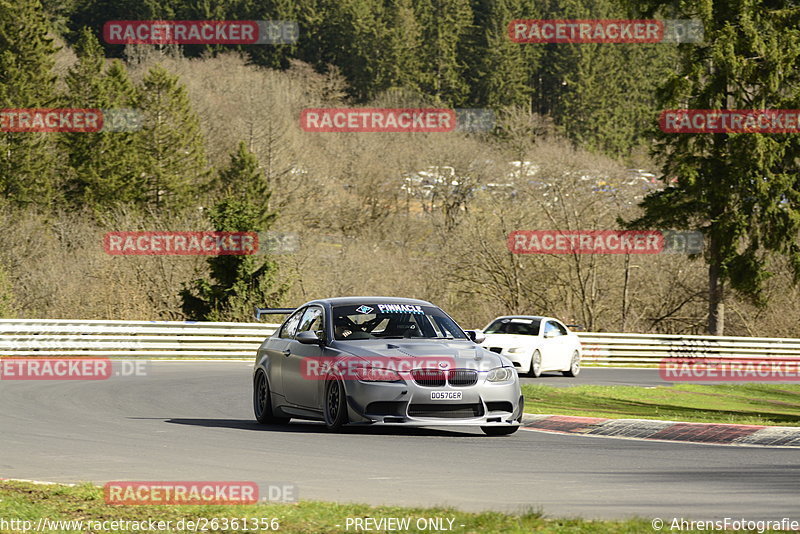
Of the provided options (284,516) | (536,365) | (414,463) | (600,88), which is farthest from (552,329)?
(600,88)

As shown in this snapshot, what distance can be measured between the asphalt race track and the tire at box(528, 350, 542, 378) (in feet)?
42.7

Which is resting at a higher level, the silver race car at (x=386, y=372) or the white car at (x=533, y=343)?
the silver race car at (x=386, y=372)

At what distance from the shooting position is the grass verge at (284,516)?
7.83 meters

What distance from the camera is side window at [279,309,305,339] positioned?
52.3 feet

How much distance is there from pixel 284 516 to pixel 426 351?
584 centimetres

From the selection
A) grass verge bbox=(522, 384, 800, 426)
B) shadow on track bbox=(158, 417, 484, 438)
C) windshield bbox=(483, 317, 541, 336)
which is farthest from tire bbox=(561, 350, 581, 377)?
shadow on track bbox=(158, 417, 484, 438)

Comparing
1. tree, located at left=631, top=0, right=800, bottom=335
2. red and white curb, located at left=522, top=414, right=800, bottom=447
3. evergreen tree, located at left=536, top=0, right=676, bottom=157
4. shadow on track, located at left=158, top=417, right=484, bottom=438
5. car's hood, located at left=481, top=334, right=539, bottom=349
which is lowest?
car's hood, located at left=481, top=334, right=539, bottom=349

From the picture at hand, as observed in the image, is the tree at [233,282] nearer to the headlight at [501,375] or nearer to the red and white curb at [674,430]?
the red and white curb at [674,430]

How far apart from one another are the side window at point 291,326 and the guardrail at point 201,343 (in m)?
17.0

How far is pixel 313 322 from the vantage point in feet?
51.0

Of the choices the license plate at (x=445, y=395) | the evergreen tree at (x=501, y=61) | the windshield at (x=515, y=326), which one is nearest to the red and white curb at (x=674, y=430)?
the license plate at (x=445, y=395)

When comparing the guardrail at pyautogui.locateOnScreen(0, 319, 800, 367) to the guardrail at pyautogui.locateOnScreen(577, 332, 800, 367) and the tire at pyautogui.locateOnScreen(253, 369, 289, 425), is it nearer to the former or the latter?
the guardrail at pyautogui.locateOnScreen(577, 332, 800, 367)

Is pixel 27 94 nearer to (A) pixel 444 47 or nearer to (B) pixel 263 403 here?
(A) pixel 444 47

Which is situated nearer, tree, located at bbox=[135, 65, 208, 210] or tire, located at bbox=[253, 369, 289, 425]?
tire, located at bbox=[253, 369, 289, 425]
